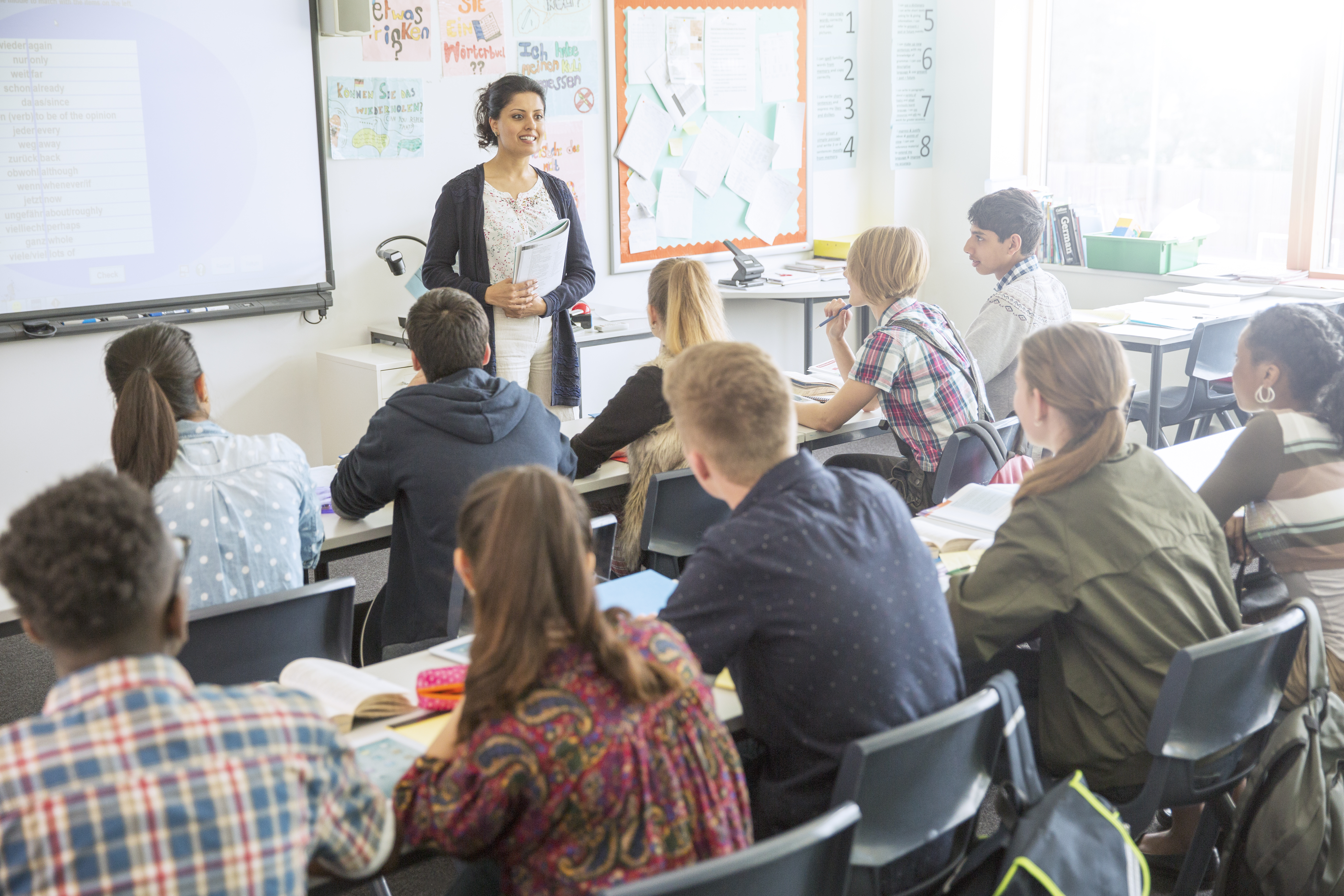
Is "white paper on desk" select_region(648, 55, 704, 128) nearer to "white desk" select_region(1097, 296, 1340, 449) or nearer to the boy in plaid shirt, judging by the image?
"white desk" select_region(1097, 296, 1340, 449)

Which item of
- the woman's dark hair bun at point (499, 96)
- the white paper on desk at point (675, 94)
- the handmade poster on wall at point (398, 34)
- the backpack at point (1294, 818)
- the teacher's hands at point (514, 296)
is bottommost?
the backpack at point (1294, 818)

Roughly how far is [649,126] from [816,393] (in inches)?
89.2

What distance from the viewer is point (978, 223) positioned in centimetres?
378

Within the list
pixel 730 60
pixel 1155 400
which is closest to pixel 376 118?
pixel 730 60

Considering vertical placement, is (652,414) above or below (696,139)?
below

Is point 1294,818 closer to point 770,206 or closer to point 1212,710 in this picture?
point 1212,710

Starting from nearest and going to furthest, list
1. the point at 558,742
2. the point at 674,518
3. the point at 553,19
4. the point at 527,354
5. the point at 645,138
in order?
the point at 558,742 < the point at 674,518 < the point at 527,354 < the point at 553,19 < the point at 645,138

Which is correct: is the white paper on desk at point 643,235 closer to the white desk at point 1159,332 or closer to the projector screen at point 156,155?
the projector screen at point 156,155

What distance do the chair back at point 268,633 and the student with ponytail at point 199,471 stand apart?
0.10 metres

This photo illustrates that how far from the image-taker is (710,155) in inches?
222

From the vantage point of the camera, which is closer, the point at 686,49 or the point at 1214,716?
the point at 1214,716

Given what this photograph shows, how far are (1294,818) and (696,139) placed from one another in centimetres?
436

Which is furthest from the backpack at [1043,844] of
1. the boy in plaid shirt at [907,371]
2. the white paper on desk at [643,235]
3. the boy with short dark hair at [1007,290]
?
the white paper on desk at [643,235]

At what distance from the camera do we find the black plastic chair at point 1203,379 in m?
4.42
